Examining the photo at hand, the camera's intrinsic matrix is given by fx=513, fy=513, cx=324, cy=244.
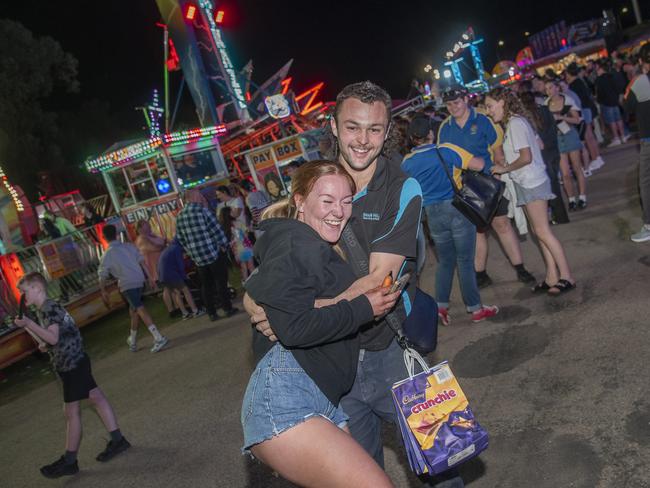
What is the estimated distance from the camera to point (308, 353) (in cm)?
205

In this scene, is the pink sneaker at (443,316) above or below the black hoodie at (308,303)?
below

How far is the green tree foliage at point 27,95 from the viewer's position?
22.1 m

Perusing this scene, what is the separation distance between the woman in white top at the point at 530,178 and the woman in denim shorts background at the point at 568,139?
363 centimetres

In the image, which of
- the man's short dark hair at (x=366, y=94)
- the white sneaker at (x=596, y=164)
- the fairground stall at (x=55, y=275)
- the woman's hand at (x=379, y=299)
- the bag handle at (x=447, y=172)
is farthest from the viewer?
the white sneaker at (x=596, y=164)

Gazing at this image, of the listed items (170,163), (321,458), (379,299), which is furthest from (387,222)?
(170,163)

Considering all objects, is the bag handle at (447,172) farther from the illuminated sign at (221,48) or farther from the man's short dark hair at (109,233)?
the illuminated sign at (221,48)

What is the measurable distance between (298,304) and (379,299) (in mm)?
327

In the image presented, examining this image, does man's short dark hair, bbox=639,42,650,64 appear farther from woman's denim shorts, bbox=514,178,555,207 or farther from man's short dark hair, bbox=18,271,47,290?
man's short dark hair, bbox=18,271,47,290

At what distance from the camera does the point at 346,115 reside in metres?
2.50

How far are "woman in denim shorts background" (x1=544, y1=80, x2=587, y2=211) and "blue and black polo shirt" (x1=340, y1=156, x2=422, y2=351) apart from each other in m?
7.31

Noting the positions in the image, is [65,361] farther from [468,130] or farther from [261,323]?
[468,130]

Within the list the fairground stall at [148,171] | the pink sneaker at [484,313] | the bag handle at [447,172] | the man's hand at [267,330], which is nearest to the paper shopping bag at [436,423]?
the man's hand at [267,330]

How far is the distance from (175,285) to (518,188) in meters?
6.50

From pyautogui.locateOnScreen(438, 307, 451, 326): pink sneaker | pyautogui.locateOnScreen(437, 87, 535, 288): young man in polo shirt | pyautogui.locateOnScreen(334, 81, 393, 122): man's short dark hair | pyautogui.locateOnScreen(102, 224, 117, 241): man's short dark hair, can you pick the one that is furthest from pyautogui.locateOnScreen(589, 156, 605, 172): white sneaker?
pyautogui.locateOnScreen(334, 81, 393, 122): man's short dark hair
